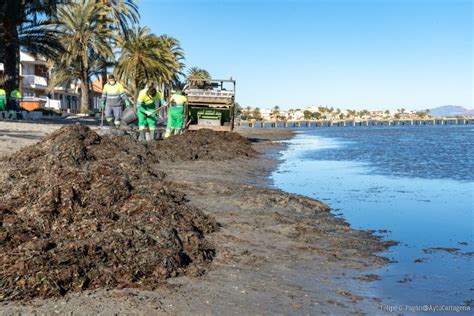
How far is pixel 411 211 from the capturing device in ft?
29.2

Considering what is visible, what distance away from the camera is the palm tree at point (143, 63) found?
150 feet

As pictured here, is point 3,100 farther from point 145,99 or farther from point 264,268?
point 264,268

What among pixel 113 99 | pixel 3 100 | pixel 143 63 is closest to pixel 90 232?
pixel 113 99

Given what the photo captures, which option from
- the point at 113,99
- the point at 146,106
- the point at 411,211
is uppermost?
the point at 113,99

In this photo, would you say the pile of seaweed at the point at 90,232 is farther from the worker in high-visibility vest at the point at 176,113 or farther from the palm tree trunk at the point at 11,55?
the palm tree trunk at the point at 11,55

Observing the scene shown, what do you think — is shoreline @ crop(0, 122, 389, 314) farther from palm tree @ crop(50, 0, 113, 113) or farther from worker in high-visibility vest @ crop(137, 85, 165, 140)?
palm tree @ crop(50, 0, 113, 113)

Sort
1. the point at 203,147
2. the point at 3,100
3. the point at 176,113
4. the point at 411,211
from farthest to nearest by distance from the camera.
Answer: the point at 3,100
the point at 176,113
the point at 203,147
the point at 411,211

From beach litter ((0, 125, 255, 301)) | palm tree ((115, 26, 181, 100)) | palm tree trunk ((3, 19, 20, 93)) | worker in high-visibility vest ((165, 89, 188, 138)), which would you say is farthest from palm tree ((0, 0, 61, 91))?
beach litter ((0, 125, 255, 301))

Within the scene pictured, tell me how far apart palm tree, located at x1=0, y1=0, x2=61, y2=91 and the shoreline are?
21.2m

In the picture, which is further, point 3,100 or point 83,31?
point 83,31

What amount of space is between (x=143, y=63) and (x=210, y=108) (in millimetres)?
26226

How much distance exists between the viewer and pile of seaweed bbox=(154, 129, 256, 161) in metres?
14.7

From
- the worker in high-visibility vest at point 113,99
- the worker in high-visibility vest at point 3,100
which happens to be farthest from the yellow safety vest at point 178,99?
the worker in high-visibility vest at point 3,100

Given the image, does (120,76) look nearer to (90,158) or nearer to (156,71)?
(156,71)
